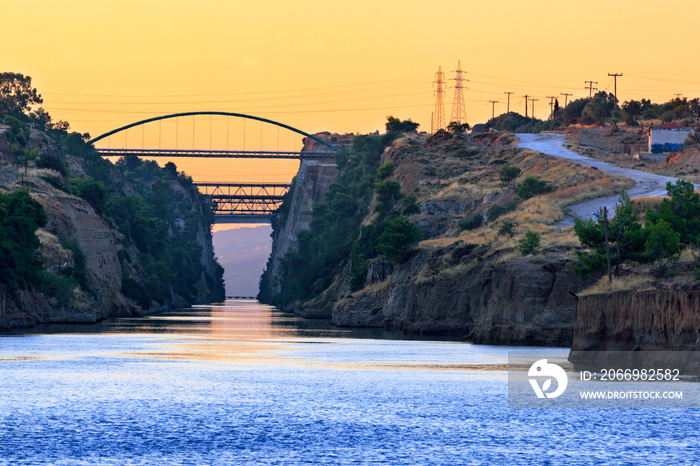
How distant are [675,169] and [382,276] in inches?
1969

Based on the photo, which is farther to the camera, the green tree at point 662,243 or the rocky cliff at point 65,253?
the rocky cliff at point 65,253

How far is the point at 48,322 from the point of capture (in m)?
113

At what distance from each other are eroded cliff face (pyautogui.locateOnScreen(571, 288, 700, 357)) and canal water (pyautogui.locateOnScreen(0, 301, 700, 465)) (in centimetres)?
580

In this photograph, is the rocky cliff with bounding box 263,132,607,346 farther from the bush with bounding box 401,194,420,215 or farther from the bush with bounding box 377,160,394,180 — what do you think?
the bush with bounding box 377,160,394,180

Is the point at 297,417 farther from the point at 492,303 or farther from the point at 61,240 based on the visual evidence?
the point at 61,240

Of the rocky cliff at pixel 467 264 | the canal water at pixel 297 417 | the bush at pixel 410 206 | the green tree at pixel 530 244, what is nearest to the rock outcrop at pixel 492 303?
the rocky cliff at pixel 467 264

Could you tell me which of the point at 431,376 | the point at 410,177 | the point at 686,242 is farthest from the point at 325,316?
the point at 431,376

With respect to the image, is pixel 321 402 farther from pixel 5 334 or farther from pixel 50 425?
pixel 5 334

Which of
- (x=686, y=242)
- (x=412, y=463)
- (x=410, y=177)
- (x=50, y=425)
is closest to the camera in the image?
(x=412, y=463)

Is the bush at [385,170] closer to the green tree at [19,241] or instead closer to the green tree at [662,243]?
the green tree at [19,241]

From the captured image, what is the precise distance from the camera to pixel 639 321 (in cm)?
5116

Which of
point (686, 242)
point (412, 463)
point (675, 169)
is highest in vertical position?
point (675, 169)

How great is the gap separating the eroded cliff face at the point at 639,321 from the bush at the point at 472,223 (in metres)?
63.9

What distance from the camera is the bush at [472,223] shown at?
122 m
